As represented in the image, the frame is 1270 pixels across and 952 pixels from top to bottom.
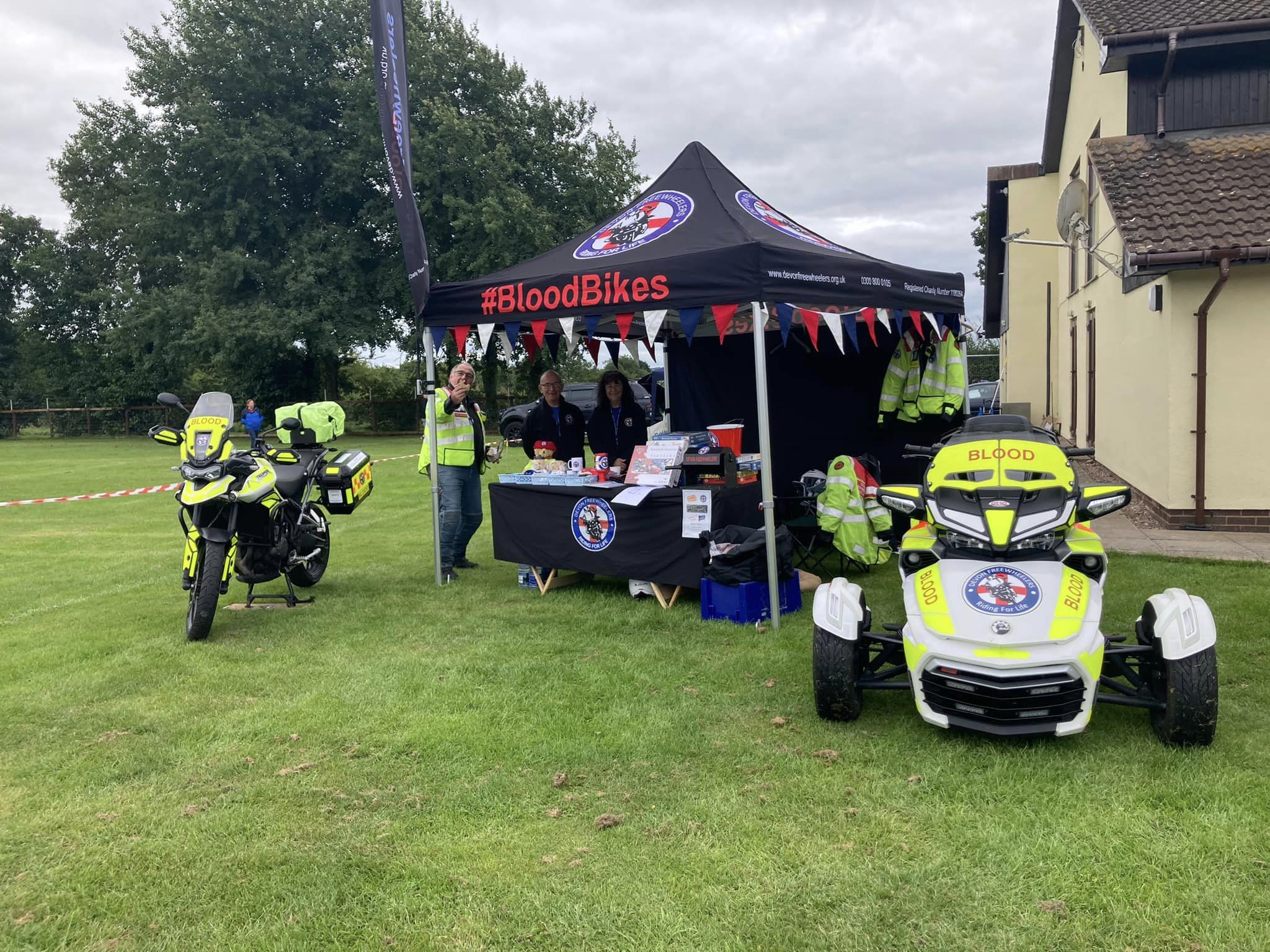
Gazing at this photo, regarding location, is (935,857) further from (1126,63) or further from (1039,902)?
(1126,63)

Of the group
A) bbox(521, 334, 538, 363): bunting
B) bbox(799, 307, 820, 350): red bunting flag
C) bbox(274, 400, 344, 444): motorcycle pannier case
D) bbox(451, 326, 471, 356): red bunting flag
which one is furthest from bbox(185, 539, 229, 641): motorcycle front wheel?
bbox(799, 307, 820, 350): red bunting flag

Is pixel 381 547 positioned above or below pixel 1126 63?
below

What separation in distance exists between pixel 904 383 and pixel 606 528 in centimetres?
349

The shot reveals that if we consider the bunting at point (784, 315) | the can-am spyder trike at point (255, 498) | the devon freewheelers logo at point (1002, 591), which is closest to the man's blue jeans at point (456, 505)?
the can-am spyder trike at point (255, 498)

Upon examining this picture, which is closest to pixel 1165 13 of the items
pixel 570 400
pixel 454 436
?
pixel 454 436

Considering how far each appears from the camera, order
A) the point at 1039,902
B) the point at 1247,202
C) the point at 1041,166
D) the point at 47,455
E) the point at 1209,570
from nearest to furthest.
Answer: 1. the point at 1039,902
2. the point at 1209,570
3. the point at 1247,202
4. the point at 1041,166
5. the point at 47,455

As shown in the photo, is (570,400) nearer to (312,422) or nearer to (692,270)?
(312,422)

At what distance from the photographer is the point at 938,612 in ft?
12.3

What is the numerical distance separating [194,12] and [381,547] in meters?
26.5

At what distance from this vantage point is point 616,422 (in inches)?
320

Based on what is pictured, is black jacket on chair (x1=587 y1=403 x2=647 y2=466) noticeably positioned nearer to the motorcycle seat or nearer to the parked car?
the motorcycle seat

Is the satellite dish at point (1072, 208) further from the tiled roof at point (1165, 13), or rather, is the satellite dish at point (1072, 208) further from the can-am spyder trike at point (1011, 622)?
the can-am spyder trike at point (1011, 622)

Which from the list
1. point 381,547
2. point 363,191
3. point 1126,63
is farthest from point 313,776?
point 363,191

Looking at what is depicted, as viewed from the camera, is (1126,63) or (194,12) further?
(194,12)
